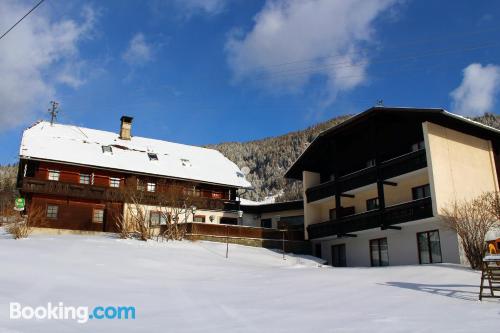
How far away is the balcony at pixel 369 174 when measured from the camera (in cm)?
2628

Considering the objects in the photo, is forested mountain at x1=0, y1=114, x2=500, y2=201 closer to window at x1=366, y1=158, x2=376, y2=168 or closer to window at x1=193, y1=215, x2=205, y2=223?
window at x1=193, y1=215, x2=205, y2=223

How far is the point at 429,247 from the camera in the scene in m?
25.8

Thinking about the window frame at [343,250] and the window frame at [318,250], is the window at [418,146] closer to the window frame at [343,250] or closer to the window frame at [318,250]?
the window frame at [343,250]

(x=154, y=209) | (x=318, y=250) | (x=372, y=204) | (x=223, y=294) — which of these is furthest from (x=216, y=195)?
(x=223, y=294)

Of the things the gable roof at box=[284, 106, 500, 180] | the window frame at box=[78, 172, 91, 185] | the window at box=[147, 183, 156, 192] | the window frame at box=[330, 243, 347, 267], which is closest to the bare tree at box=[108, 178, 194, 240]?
the window at box=[147, 183, 156, 192]

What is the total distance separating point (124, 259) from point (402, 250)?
16335 mm

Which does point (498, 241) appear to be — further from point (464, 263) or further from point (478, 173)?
point (478, 173)

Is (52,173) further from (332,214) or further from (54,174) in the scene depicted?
(332,214)

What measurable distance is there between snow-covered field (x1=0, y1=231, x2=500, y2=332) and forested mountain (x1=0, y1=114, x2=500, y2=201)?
82.8 meters

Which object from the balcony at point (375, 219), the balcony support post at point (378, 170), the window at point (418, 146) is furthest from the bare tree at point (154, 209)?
the window at point (418, 146)

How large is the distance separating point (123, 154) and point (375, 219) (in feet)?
69.2

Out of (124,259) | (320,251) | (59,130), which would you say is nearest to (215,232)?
(320,251)

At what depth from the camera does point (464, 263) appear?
23.3 m

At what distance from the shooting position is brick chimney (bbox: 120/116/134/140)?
4199 centimetres
